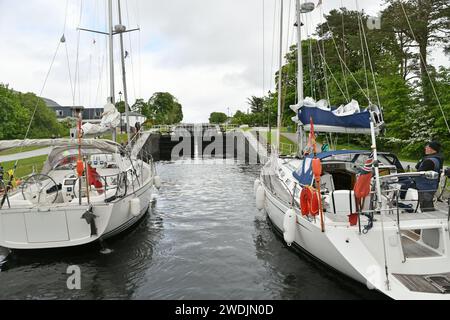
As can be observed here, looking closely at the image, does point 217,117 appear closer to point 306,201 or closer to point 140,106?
point 140,106

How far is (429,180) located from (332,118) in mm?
3520

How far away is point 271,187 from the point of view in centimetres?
1055

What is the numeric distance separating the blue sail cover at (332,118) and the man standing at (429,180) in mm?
2396

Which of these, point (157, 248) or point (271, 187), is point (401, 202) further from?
point (157, 248)

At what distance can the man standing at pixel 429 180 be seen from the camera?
22.5 feet

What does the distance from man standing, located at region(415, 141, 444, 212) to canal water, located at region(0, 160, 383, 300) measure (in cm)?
199

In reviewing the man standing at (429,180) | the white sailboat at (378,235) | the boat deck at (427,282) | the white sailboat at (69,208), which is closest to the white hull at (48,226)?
the white sailboat at (69,208)

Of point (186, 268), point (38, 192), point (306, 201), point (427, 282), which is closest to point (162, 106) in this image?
point (38, 192)

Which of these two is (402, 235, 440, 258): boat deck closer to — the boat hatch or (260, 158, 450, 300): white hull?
(260, 158, 450, 300): white hull

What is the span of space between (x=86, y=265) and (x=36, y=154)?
53.6ft

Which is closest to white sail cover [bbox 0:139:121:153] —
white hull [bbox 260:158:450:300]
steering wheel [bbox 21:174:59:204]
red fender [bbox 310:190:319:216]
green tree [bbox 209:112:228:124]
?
steering wheel [bbox 21:174:59:204]

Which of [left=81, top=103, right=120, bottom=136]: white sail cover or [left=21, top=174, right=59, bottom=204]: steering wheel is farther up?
[left=81, top=103, right=120, bottom=136]: white sail cover

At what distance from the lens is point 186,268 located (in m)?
7.90

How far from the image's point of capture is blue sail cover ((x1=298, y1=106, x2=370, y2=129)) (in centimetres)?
959
